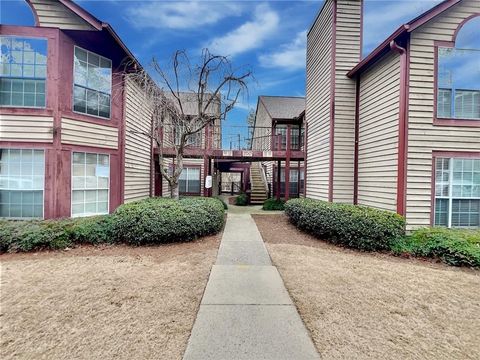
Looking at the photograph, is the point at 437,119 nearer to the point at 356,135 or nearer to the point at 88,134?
the point at 356,135

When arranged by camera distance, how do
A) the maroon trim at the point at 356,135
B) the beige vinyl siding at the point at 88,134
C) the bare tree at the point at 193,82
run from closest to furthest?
the beige vinyl siding at the point at 88,134
the bare tree at the point at 193,82
the maroon trim at the point at 356,135

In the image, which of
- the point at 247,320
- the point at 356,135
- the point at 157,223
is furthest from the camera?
the point at 356,135

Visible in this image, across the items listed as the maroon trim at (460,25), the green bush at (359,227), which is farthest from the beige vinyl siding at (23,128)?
the maroon trim at (460,25)

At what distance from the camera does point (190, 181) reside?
59.5 ft

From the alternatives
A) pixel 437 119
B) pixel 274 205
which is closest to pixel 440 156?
pixel 437 119

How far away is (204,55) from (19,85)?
5.20m

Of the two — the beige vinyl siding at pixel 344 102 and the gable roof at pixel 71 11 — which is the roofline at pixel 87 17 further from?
the beige vinyl siding at pixel 344 102

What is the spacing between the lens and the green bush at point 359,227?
6.05m

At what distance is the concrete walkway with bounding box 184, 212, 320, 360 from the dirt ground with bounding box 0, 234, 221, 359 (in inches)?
7.5

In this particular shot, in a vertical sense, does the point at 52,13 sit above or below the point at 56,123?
above

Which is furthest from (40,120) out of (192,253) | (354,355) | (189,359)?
(354,355)

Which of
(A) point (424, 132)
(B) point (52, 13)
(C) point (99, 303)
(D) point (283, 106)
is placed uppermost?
(D) point (283, 106)

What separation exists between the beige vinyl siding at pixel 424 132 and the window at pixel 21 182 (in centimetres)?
988

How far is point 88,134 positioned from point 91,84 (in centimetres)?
159
